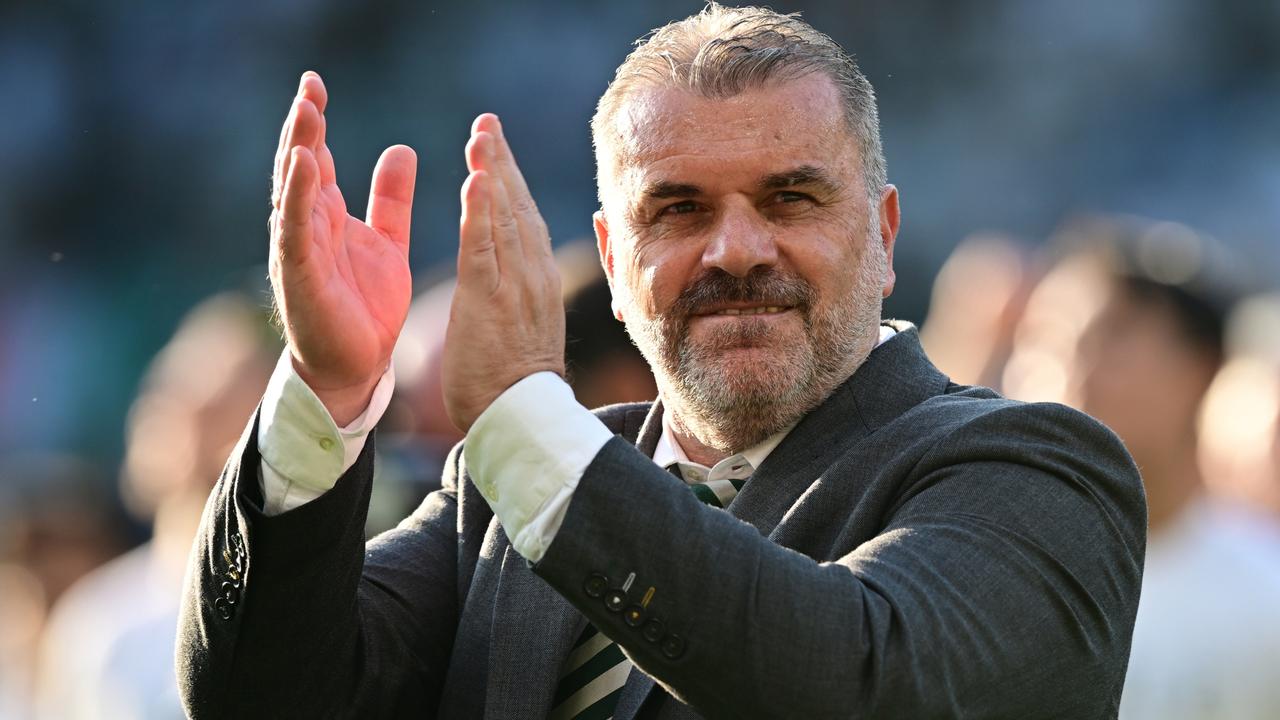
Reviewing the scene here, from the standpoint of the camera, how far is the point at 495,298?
2223 millimetres

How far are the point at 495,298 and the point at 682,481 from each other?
613 millimetres

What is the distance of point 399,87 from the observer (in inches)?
385

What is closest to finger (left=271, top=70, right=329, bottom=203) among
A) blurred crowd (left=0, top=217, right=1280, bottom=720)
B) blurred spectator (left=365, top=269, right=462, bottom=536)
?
blurred crowd (left=0, top=217, right=1280, bottom=720)

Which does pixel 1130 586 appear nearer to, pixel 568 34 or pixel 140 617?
pixel 140 617

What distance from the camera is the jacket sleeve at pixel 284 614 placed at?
105 inches

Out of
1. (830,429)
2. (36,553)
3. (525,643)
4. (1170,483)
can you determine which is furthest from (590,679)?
(36,553)

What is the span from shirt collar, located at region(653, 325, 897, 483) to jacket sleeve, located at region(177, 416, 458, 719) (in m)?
0.61

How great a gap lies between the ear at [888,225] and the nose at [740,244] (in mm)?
371

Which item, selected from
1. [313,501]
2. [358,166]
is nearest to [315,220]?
[313,501]

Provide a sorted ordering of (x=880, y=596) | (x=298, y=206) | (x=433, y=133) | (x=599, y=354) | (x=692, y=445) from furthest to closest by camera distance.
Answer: (x=433, y=133) → (x=599, y=354) → (x=692, y=445) → (x=298, y=206) → (x=880, y=596)

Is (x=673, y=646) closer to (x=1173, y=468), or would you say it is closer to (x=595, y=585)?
(x=595, y=585)

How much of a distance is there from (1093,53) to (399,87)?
3.92m

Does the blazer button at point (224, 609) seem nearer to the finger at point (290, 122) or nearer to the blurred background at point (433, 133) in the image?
the finger at point (290, 122)

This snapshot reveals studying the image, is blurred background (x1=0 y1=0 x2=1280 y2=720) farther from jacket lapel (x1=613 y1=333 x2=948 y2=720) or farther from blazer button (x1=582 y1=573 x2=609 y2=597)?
blazer button (x1=582 y1=573 x2=609 y2=597)
